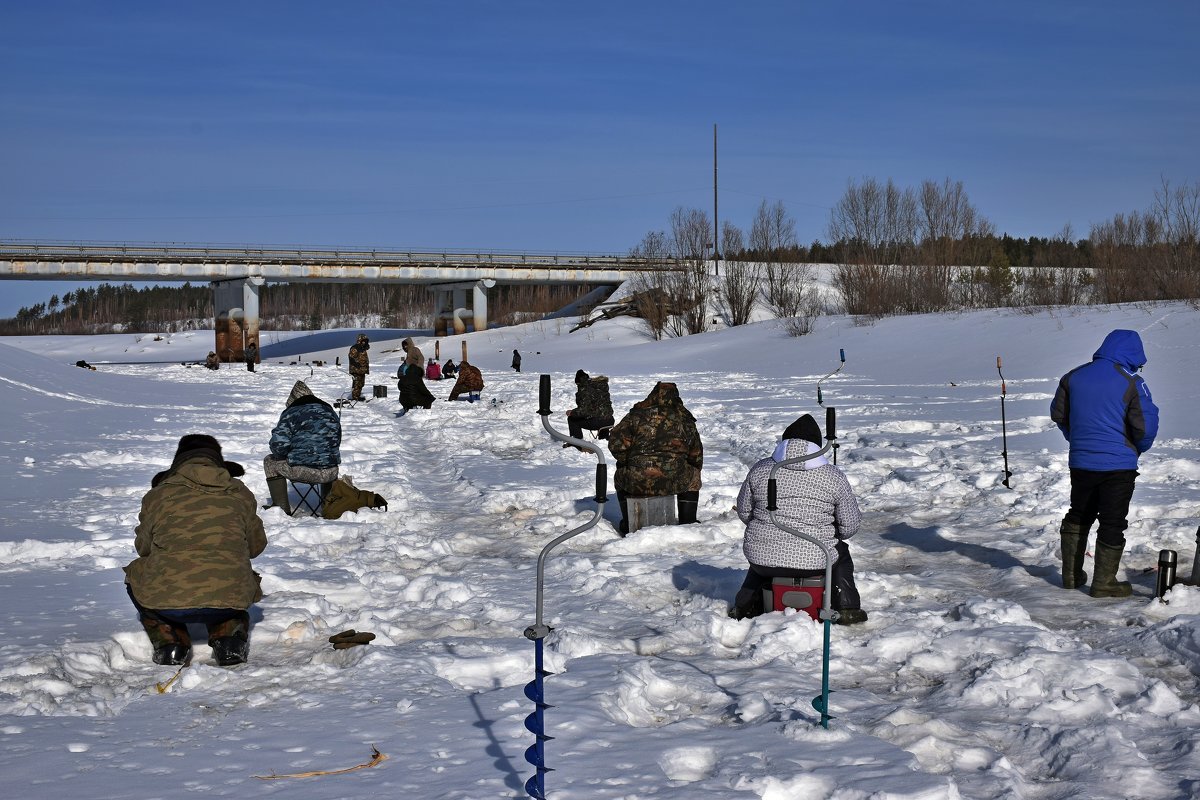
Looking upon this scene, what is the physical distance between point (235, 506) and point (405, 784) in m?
2.65

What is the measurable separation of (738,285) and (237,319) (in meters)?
31.2

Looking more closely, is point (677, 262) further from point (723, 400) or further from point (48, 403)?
point (48, 403)

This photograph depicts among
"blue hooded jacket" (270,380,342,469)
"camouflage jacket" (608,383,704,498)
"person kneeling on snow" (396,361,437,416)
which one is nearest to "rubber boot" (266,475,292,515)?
"blue hooded jacket" (270,380,342,469)

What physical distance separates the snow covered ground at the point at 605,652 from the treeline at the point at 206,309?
95827 millimetres

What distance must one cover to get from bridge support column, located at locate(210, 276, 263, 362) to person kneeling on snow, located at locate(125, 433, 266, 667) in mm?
65356

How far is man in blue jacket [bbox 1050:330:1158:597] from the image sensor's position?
7.83 m

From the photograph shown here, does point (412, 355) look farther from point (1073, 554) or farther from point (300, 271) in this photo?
point (300, 271)

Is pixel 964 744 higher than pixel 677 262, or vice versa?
pixel 677 262

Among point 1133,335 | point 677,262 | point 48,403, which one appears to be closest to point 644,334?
point 677,262

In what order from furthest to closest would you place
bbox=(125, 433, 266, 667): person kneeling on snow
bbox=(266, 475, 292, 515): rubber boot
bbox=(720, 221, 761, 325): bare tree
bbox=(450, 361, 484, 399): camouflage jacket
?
1. bbox=(720, 221, 761, 325): bare tree
2. bbox=(450, 361, 484, 399): camouflage jacket
3. bbox=(266, 475, 292, 515): rubber boot
4. bbox=(125, 433, 266, 667): person kneeling on snow

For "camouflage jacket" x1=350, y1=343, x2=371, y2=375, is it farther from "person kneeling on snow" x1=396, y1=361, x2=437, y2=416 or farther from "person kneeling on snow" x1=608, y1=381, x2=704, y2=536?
"person kneeling on snow" x1=608, y1=381, x2=704, y2=536

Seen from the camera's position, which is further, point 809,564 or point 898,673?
point 809,564

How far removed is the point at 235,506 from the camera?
657 centimetres

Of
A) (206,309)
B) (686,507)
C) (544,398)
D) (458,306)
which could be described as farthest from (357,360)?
(206,309)
